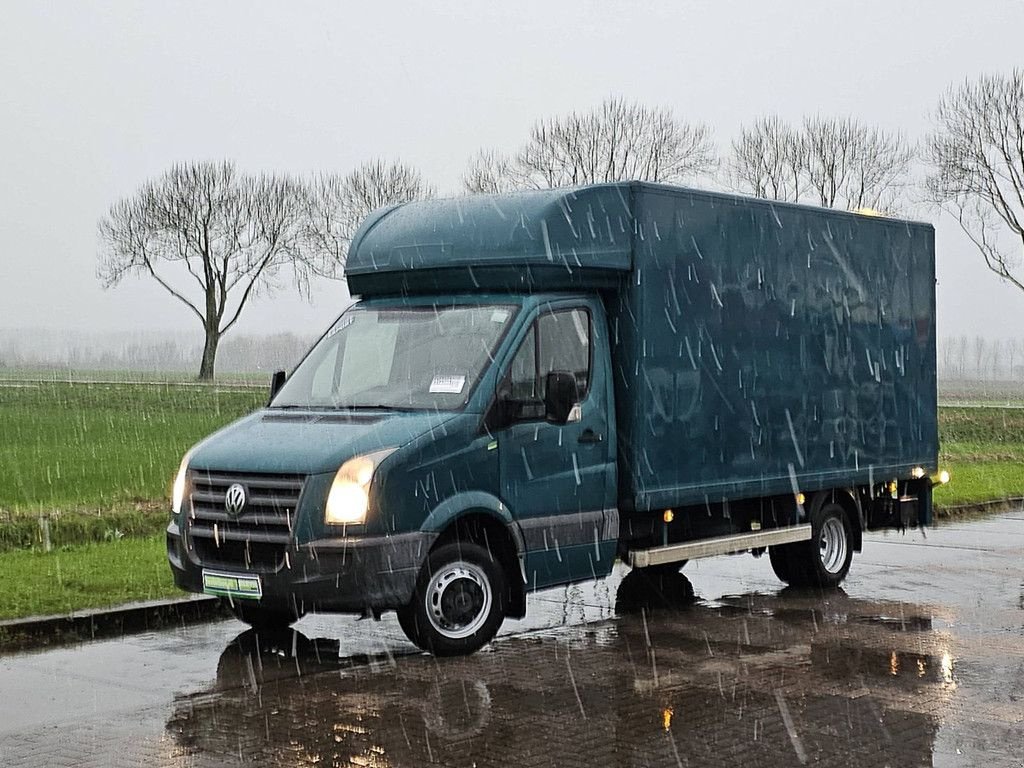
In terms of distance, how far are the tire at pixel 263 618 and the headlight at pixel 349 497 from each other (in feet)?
4.41

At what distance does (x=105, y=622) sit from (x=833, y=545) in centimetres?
648

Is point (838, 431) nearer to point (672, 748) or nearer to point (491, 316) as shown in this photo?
point (491, 316)

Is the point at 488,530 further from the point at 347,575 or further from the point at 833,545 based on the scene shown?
the point at 833,545

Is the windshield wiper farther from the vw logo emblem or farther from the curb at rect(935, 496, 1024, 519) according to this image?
the curb at rect(935, 496, 1024, 519)

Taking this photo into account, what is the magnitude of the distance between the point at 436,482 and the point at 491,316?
4.66 feet

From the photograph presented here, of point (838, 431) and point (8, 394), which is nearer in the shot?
point (838, 431)

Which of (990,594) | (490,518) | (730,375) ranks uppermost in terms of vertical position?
(730,375)

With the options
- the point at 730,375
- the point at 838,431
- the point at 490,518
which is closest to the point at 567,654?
the point at 490,518

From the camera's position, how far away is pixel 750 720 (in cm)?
802

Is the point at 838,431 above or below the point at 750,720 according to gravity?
above

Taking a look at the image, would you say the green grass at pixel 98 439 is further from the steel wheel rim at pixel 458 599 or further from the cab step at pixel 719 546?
the steel wheel rim at pixel 458 599

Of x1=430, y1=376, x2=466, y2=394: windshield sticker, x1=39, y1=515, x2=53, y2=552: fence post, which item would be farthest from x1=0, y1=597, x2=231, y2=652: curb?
x1=39, y1=515, x2=53, y2=552: fence post

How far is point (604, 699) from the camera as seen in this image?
8.58 metres

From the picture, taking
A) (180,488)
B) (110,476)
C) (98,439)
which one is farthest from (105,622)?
(98,439)
